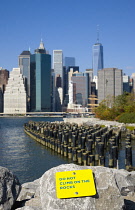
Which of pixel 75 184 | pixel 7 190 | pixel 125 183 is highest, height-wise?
pixel 75 184

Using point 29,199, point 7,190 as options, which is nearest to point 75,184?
point 7,190

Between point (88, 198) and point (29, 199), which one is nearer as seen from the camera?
point (88, 198)

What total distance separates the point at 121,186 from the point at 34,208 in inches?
189

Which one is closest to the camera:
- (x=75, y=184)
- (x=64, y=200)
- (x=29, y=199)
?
(x=64, y=200)

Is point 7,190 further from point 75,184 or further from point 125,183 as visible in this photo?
point 125,183

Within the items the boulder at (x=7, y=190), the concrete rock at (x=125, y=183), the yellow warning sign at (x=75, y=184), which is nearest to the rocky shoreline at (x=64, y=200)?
the boulder at (x=7, y=190)

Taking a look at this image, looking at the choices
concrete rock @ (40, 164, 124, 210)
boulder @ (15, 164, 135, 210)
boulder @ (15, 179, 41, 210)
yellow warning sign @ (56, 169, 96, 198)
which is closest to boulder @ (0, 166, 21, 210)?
boulder @ (15, 179, 41, 210)

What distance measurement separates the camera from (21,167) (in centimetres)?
3016

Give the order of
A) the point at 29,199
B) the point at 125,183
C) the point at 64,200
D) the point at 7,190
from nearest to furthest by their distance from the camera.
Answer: the point at 64,200
the point at 7,190
the point at 29,199
the point at 125,183

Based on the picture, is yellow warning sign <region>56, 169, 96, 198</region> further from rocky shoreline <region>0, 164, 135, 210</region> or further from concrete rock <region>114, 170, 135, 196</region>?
concrete rock <region>114, 170, 135, 196</region>

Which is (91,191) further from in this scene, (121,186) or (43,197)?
(121,186)

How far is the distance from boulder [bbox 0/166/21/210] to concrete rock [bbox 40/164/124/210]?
127 cm

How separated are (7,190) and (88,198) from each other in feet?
8.73

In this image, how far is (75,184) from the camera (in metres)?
8.20
